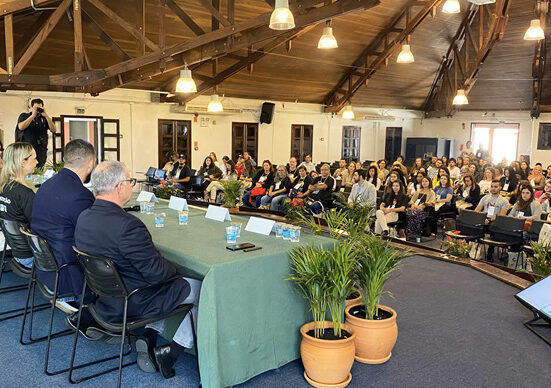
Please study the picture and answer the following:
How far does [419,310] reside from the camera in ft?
15.2

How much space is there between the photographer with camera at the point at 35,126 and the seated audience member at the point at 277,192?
13.9 ft

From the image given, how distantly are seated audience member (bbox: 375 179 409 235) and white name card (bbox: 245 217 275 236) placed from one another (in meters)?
4.49

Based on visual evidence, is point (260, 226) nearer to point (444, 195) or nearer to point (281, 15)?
point (281, 15)

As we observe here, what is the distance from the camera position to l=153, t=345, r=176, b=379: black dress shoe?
326cm

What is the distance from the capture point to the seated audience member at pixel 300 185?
31.8 ft

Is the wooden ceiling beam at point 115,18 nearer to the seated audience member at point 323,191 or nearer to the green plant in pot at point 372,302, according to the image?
the seated audience member at point 323,191

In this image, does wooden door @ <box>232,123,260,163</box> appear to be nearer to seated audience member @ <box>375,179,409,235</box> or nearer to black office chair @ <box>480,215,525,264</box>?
seated audience member @ <box>375,179,409,235</box>

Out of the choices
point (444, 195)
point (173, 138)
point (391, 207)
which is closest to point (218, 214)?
point (391, 207)

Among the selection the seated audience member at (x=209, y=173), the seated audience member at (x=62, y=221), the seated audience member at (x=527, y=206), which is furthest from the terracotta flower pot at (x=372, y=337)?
the seated audience member at (x=209, y=173)

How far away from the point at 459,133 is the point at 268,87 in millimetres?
9175

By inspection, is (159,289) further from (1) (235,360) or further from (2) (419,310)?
(2) (419,310)

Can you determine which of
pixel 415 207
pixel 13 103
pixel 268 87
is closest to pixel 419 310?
pixel 415 207

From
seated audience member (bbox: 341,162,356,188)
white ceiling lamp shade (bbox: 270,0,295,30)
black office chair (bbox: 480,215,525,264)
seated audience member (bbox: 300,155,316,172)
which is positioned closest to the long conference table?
white ceiling lamp shade (bbox: 270,0,295,30)

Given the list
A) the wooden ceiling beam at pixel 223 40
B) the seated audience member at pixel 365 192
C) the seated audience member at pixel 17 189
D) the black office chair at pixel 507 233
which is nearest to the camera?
the seated audience member at pixel 17 189
